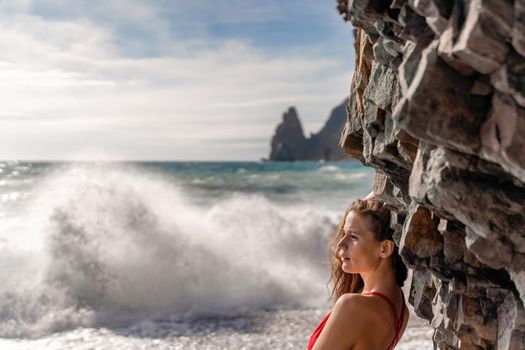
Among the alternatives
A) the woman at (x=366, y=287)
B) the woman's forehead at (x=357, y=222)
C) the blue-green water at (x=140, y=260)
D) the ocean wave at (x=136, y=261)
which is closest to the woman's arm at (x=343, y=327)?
the woman at (x=366, y=287)

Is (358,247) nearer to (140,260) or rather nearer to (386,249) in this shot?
(386,249)

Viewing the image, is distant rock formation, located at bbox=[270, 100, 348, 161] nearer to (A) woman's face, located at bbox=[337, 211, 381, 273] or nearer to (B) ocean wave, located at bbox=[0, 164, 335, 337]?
(B) ocean wave, located at bbox=[0, 164, 335, 337]

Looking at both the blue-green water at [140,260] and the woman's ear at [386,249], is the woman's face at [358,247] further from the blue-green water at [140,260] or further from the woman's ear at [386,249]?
the blue-green water at [140,260]

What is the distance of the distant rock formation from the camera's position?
131500 mm

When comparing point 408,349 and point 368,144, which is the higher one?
point 368,144

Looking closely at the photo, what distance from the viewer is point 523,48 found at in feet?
6.02

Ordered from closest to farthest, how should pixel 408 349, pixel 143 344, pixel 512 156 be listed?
pixel 512 156 → pixel 408 349 → pixel 143 344

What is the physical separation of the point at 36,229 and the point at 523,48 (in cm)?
1628

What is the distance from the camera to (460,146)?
217 cm

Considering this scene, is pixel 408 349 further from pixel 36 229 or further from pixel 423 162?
pixel 36 229

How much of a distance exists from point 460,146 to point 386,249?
112 cm

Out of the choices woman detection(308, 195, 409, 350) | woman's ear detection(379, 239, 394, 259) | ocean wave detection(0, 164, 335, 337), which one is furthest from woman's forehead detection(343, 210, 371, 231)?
ocean wave detection(0, 164, 335, 337)

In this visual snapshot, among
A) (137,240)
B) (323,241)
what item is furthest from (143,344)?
(323,241)

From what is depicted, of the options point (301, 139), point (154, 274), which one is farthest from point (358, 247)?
point (301, 139)
